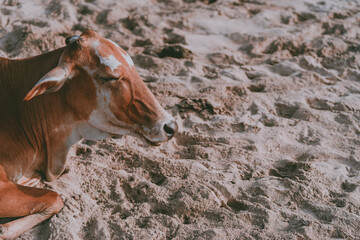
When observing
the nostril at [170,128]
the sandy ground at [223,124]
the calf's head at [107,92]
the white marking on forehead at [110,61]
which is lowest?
the sandy ground at [223,124]

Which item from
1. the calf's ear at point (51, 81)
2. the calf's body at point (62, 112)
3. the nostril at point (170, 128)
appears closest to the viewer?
the calf's ear at point (51, 81)

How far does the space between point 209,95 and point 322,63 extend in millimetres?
1477

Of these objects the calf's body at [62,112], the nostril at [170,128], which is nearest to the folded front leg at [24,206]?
the calf's body at [62,112]

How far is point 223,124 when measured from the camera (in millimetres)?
3752

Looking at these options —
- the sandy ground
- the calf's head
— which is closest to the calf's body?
the calf's head

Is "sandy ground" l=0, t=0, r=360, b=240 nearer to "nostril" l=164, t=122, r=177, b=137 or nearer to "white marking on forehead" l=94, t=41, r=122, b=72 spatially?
"nostril" l=164, t=122, r=177, b=137

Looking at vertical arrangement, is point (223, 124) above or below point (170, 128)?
below

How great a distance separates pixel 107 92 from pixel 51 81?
360mm

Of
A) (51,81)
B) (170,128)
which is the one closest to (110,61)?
(51,81)

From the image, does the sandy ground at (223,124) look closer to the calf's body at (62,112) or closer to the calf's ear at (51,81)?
the calf's body at (62,112)

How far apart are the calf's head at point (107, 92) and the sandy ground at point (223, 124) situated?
0.41 m

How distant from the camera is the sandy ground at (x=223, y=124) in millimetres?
2689

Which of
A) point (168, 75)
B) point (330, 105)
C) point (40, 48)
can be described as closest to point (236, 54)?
point (168, 75)

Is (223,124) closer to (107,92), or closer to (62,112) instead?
(107,92)
